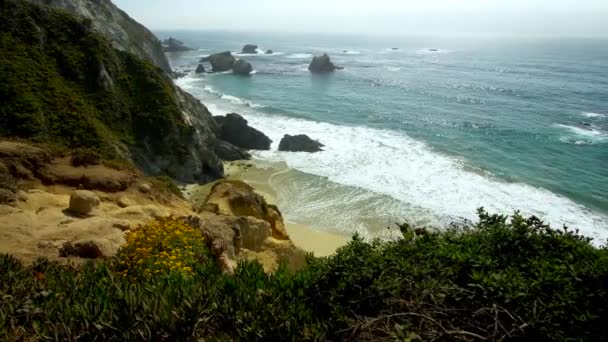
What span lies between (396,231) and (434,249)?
1643 centimetres

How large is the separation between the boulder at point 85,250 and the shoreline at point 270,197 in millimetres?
7483

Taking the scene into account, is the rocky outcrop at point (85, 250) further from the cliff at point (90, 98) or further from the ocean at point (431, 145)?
the ocean at point (431, 145)

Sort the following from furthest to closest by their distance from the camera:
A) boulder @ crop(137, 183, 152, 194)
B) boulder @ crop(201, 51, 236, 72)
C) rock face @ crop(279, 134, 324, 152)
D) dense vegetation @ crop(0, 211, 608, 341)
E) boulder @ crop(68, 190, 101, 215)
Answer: boulder @ crop(201, 51, 236, 72), rock face @ crop(279, 134, 324, 152), boulder @ crop(137, 183, 152, 194), boulder @ crop(68, 190, 101, 215), dense vegetation @ crop(0, 211, 608, 341)

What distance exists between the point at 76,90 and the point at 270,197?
15.3 metres

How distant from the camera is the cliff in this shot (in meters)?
23.2

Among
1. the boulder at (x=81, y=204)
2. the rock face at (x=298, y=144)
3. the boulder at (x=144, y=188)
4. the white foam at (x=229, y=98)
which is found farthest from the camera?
the white foam at (x=229, y=98)

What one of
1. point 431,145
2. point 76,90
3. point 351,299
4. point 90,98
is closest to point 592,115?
point 431,145

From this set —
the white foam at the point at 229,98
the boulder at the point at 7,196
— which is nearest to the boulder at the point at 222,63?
the white foam at the point at 229,98

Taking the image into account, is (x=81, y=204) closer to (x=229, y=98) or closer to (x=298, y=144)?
(x=298, y=144)

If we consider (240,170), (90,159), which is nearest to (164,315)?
(90,159)

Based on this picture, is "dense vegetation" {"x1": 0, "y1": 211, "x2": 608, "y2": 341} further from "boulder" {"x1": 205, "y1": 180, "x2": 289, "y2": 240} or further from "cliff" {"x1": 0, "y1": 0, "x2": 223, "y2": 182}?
"cliff" {"x1": 0, "y1": 0, "x2": 223, "y2": 182}

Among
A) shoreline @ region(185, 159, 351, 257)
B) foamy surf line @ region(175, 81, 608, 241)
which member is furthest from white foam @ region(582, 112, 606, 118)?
shoreline @ region(185, 159, 351, 257)

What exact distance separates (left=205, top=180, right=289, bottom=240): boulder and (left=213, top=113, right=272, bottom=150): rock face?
20273 mm

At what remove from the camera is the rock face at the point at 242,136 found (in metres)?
39.4
